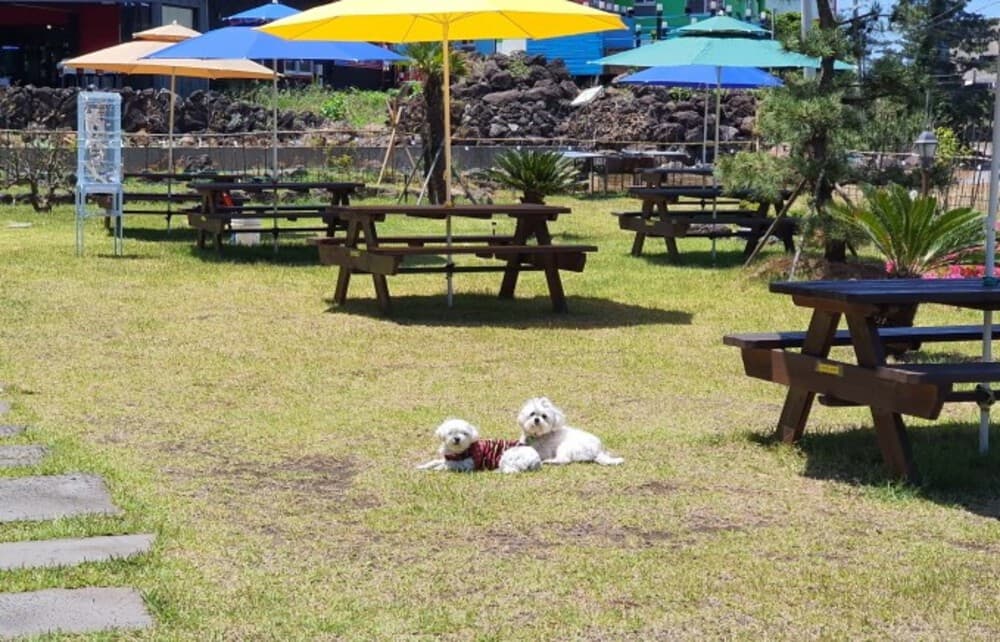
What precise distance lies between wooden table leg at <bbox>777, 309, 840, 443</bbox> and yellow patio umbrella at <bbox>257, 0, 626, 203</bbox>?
4.70 meters

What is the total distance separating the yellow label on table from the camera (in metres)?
6.45

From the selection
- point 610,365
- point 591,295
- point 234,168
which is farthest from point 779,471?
point 234,168

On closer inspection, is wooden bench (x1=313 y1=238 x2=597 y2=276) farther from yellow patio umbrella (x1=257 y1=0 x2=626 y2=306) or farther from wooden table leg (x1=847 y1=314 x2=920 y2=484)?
wooden table leg (x1=847 y1=314 x2=920 y2=484)

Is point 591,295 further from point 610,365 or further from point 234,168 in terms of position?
point 234,168

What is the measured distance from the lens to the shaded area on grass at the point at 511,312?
36.8 ft

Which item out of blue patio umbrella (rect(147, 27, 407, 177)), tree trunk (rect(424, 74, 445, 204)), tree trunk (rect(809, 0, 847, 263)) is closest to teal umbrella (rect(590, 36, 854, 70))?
tree trunk (rect(809, 0, 847, 263))

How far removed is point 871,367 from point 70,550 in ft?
10.2

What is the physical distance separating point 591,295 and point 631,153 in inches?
629

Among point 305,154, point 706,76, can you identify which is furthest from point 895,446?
point 305,154

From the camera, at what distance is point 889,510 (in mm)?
5848

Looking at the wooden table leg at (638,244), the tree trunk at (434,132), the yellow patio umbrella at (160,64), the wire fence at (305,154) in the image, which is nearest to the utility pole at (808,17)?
the wooden table leg at (638,244)

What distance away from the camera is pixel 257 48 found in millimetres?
16656

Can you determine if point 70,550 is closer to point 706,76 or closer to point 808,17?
point 808,17

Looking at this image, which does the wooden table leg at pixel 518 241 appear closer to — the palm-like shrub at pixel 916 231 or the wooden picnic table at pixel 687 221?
the palm-like shrub at pixel 916 231
